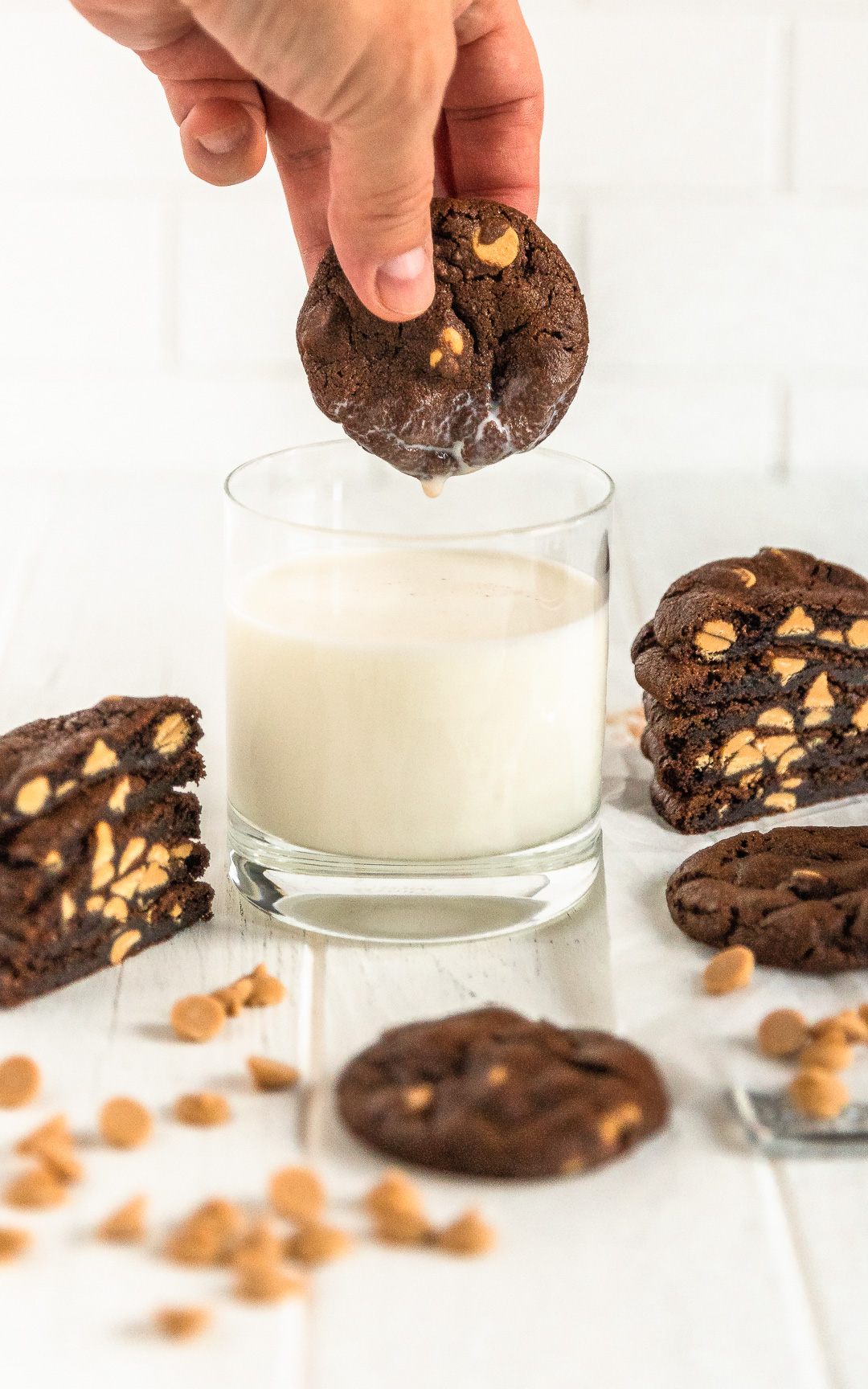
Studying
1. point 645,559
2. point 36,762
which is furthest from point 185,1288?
point 645,559

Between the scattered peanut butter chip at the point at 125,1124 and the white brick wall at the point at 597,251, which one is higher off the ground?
the white brick wall at the point at 597,251

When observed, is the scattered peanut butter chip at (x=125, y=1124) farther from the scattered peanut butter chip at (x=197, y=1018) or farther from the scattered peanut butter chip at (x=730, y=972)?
the scattered peanut butter chip at (x=730, y=972)

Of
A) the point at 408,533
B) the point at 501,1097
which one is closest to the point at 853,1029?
the point at 501,1097

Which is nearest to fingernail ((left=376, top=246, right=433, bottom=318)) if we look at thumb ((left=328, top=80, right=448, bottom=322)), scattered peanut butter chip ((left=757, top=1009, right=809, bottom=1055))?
thumb ((left=328, top=80, right=448, bottom=322))

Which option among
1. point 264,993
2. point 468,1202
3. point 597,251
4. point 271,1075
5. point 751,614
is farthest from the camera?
point 597,251

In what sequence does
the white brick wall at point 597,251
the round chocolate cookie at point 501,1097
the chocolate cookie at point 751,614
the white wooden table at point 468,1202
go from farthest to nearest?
the white brick wall at point 597,251 → the chocolate cookie at point 751,614 → the round chocolate cookie at point 501,1097 → the white wooden table at point 468,1202

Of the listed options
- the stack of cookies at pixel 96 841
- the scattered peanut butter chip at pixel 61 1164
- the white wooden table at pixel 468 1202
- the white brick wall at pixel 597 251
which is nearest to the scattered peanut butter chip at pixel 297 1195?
the white wooden table at pixel 468 1202

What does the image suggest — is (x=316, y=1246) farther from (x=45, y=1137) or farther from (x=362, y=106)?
(x=362, y=106)
